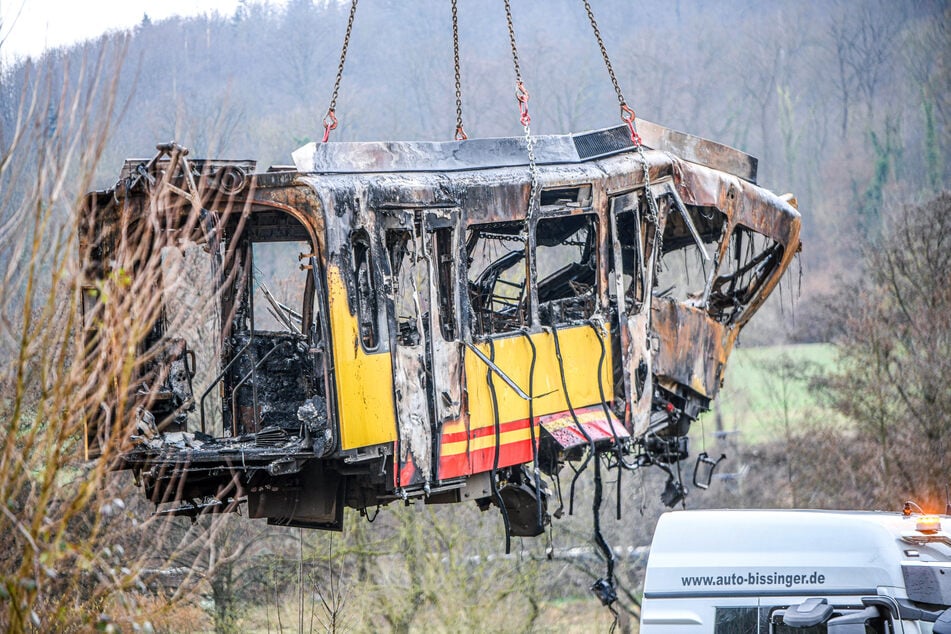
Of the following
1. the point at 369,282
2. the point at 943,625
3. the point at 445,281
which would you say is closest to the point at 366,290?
the point at 369,282

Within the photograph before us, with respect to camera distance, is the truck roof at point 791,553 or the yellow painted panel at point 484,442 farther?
Result: the yellow painted panel at point 484,442

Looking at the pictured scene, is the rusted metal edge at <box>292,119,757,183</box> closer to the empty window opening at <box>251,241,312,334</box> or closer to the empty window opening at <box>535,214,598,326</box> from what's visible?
the empty window opening at <box>535,214,598,326</box>

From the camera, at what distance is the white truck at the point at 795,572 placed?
23.6ft

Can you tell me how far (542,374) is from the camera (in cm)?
1078

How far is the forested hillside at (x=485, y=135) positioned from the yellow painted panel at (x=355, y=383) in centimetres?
133

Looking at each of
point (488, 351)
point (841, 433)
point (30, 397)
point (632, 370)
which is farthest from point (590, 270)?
point (841, 433)

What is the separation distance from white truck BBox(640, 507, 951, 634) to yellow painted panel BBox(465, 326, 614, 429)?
2.38m

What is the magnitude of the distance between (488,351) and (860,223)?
44328 millimetres

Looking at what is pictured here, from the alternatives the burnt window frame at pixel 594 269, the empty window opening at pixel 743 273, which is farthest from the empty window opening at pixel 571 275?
the empty window opening at pixel 743 273

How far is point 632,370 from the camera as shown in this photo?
1155cm

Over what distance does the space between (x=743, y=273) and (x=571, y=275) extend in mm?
2268

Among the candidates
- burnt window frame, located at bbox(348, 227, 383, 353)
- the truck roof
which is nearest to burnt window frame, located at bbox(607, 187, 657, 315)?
burnt window frame, located at bbox(348, 227, 383, 353)

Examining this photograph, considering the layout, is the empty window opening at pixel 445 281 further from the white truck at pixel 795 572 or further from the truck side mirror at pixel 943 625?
the truck side mirror at pixel 943 625

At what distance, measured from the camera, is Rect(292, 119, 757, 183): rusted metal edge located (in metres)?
9.78
